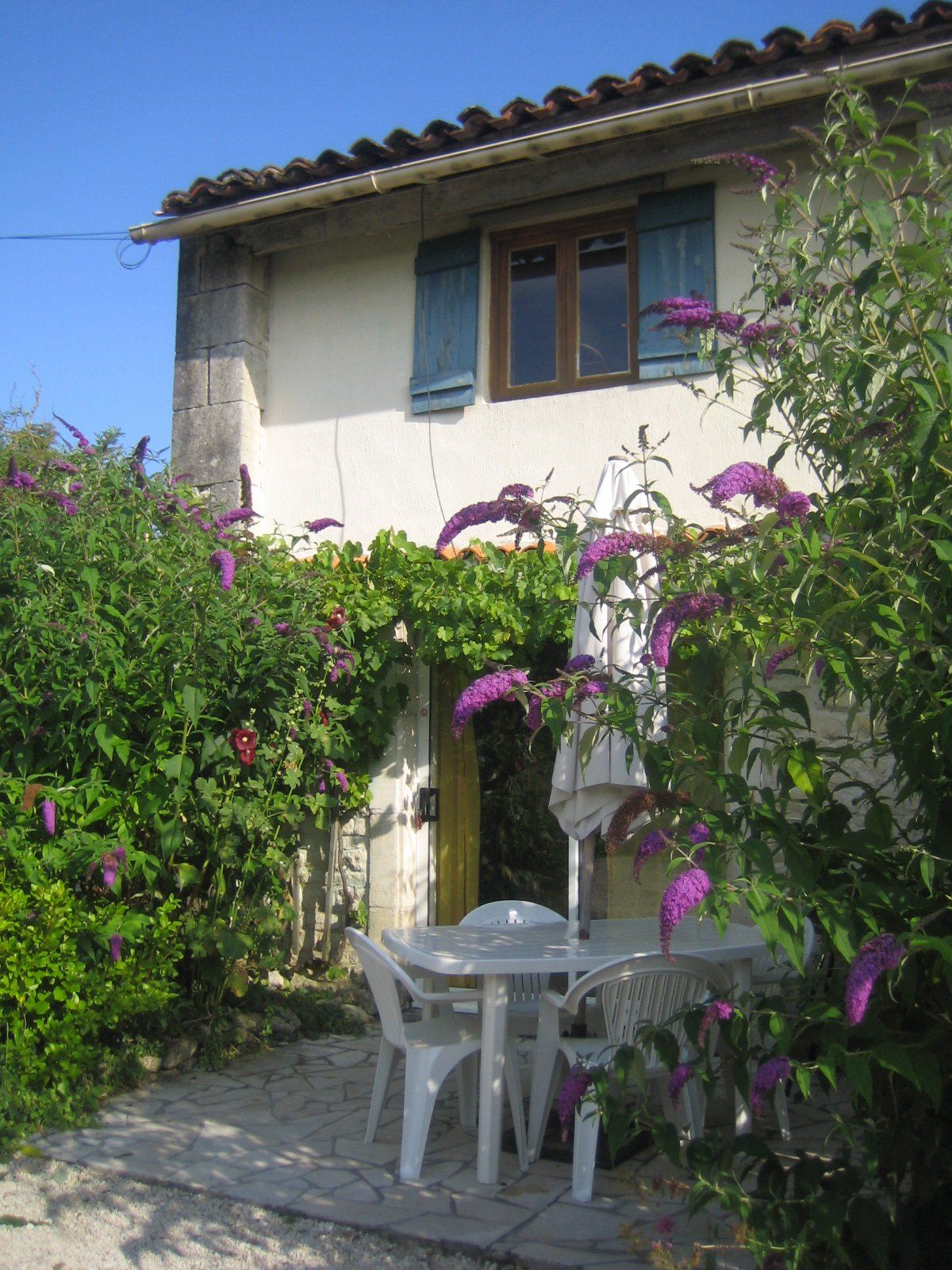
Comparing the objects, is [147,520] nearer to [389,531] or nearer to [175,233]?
[389,531]

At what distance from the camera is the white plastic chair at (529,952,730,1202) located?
3814mm

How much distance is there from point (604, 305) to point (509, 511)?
4.36 m

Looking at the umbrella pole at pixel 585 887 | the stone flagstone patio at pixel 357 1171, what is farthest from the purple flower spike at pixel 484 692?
the umbrella pole at pixel 585 887

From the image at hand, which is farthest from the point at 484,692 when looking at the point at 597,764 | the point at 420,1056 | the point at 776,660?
the point at 420,1056

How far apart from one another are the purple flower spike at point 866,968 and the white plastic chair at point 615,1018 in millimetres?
1475

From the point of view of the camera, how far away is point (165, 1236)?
3.60 meters

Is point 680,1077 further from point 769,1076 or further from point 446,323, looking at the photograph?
point 446,323

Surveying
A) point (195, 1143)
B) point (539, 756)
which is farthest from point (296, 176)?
point (195, 1143)

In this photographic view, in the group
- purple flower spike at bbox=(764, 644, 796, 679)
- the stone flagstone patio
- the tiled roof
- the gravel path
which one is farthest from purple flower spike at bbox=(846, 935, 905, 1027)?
the tiled roof

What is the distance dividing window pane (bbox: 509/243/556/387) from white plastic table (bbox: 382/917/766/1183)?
148 inches

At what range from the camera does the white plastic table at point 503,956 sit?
4035mm

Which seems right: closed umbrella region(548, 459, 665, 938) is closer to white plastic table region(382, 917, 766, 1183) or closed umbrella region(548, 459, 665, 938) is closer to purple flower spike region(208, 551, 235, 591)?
white plastic table region(382, 917, 766, 1183)

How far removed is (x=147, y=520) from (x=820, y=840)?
4063 mm

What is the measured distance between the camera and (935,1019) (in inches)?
104
